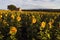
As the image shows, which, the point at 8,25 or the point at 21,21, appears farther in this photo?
the point at 21,21

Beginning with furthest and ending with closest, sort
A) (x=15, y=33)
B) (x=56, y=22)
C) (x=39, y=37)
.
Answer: (x=56, y=22)
(x=39, y=37)
(x=15, y=33)

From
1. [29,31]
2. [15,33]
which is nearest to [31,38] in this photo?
[29,31]

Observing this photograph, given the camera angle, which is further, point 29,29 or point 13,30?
point 29,29

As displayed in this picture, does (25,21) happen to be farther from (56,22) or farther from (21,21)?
(56,22)

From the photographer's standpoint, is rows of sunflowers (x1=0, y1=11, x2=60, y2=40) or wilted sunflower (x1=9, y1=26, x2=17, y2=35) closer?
wilted sunflower (x1=9, y1=26, x2=17, y2=35)

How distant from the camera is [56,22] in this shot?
677 centimetres

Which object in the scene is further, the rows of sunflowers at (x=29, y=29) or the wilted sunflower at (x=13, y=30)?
the rows of sunflowers at (x=29, y=29)

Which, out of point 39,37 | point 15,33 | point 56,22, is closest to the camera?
point 15,33

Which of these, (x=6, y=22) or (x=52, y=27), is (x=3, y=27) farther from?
(x=52, y=27)

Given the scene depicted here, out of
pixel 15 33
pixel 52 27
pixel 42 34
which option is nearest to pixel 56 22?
pixel 52 27

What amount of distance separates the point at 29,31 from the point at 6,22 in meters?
0.63

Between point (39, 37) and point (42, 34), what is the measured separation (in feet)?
0.34

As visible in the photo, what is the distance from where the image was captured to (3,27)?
20.1ft

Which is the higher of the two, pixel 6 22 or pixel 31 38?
pixel 6 22
